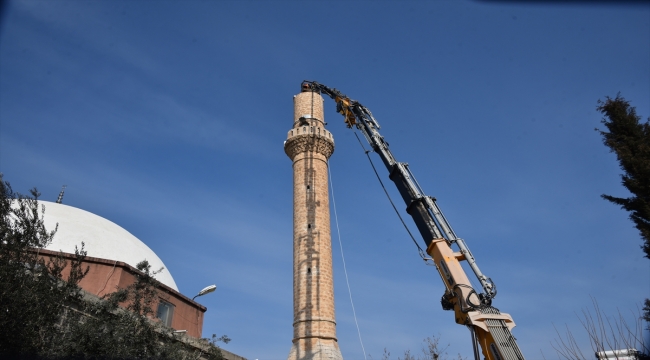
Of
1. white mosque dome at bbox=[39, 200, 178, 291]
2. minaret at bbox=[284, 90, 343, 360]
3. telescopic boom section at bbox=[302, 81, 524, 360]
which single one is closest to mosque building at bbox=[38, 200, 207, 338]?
white mosque dome at bbox=[39, 200, 178, 291]

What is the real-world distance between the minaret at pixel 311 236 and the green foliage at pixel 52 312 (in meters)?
7.17

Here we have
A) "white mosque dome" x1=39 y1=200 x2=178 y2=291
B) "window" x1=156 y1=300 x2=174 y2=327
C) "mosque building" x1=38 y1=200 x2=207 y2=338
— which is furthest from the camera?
"white mosque dome" x1=39 y1=200 x2=178 y2=291

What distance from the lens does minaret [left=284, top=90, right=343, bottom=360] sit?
17125mm

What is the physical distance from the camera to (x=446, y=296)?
34.9 feet

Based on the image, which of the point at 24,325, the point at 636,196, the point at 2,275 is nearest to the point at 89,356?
the point at 24,325

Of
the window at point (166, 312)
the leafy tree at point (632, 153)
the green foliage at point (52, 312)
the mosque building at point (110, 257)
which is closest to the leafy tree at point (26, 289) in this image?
the green foliage at point (52, 312)

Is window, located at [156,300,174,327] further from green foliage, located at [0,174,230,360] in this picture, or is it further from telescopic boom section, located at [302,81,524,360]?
telescopic boom section, located at [302,81,524,360]

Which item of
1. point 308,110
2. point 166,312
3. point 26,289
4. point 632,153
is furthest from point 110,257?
point 632,153

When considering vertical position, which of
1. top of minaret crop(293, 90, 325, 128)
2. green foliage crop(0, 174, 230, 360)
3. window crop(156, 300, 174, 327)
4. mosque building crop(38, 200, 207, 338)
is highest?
top of minaret crop(293, 90, 325, 128)

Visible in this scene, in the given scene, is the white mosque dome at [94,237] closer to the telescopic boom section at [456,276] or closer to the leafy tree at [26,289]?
the leafy tree at [26,289]

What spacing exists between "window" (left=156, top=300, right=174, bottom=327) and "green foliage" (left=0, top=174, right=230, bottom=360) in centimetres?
568

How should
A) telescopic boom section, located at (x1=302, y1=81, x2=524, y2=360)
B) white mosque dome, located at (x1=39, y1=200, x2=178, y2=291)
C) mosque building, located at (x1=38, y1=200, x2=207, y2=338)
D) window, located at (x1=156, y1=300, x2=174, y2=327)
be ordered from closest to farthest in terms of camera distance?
telescopic boom section, located at (x1=302, y1=81, x2=524, y2=360), mosque building, located at (x1=38, y1=200, x2=207, y2=338), window, located at (x1=156, y1=300, x2=174, y2=327), white mosque dome, located at (x1=39, y1=200, x2=178, y2=291)

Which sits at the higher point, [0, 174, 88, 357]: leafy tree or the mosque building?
the mosque building

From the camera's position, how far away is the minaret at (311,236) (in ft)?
56.2
